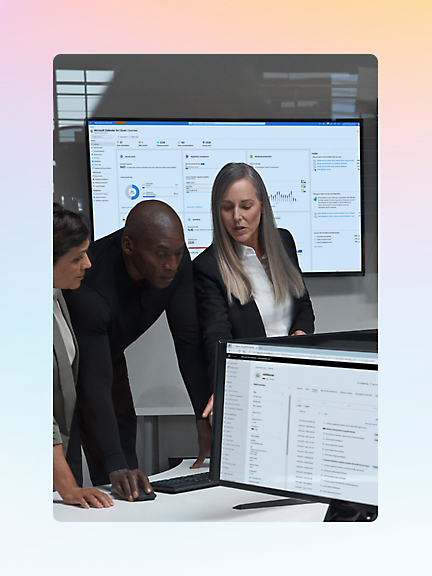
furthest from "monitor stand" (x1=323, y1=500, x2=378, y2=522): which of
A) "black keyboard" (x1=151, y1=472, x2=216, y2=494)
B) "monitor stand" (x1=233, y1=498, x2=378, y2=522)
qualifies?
"black keyboard" (x1=151, y1=472, x2=216, y2=494)

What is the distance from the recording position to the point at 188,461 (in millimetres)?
1307

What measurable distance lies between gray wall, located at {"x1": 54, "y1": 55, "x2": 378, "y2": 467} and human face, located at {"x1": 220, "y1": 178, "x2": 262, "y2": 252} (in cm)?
18

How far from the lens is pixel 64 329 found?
4.15 ft

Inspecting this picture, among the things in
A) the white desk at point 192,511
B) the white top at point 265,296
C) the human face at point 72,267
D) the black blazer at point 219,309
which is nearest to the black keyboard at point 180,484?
the white desk at point 192,511

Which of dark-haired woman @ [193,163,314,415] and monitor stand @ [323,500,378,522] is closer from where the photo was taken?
monitor stand @ [323,500,378,522]

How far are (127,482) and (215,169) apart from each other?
0.79 m

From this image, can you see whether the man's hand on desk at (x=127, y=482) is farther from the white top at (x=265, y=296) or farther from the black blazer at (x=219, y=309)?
the white top at (x=265, y=296)

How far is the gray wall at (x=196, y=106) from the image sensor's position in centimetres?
127

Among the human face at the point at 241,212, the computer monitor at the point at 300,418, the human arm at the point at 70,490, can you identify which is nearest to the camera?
the computer monitor at the point at 300,418

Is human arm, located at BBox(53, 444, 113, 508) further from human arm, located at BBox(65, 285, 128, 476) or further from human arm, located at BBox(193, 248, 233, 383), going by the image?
human arm, located at BBox(193, 248, 233, 383)

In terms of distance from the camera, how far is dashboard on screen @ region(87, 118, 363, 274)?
51.5 inches

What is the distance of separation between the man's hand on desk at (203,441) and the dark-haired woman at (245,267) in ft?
0.55
